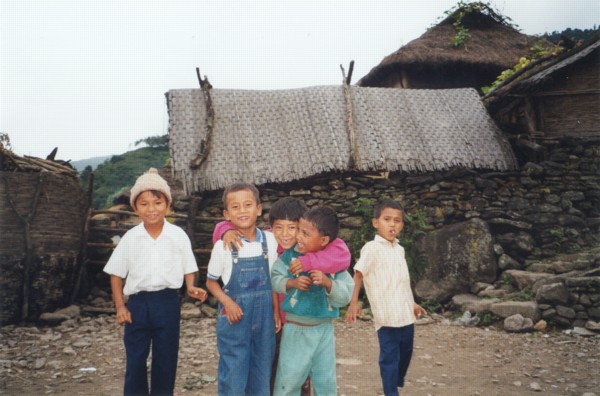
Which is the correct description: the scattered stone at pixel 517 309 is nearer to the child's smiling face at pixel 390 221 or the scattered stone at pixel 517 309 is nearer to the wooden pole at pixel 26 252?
the child's smiling face at pixel 390 221

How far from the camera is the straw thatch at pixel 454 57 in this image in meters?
12.2

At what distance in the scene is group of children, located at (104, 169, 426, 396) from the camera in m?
2.14

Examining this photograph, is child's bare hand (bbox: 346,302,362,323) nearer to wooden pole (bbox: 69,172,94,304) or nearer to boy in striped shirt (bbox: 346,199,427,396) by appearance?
boy in striped shirt (bbox: 346,199,427,396)

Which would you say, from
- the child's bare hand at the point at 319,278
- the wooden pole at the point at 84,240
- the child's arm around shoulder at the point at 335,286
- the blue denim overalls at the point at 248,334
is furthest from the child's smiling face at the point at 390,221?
the wooden pole at the point at 84,240

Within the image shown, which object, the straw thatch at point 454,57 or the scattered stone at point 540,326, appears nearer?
the scattered stone at point 540,326

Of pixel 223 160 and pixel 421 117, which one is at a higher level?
pixel 421 117

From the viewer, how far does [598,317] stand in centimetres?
507

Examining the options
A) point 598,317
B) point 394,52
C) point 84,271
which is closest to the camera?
point 598,317

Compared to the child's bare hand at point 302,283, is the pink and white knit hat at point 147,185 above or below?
above

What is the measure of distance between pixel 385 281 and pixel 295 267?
3.14ft

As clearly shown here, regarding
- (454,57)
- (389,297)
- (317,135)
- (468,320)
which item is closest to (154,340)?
(389,297)

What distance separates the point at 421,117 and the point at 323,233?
22.8 feet

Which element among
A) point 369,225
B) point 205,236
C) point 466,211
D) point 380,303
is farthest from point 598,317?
point 205,236

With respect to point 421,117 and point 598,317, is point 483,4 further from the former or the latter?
point 598,317
